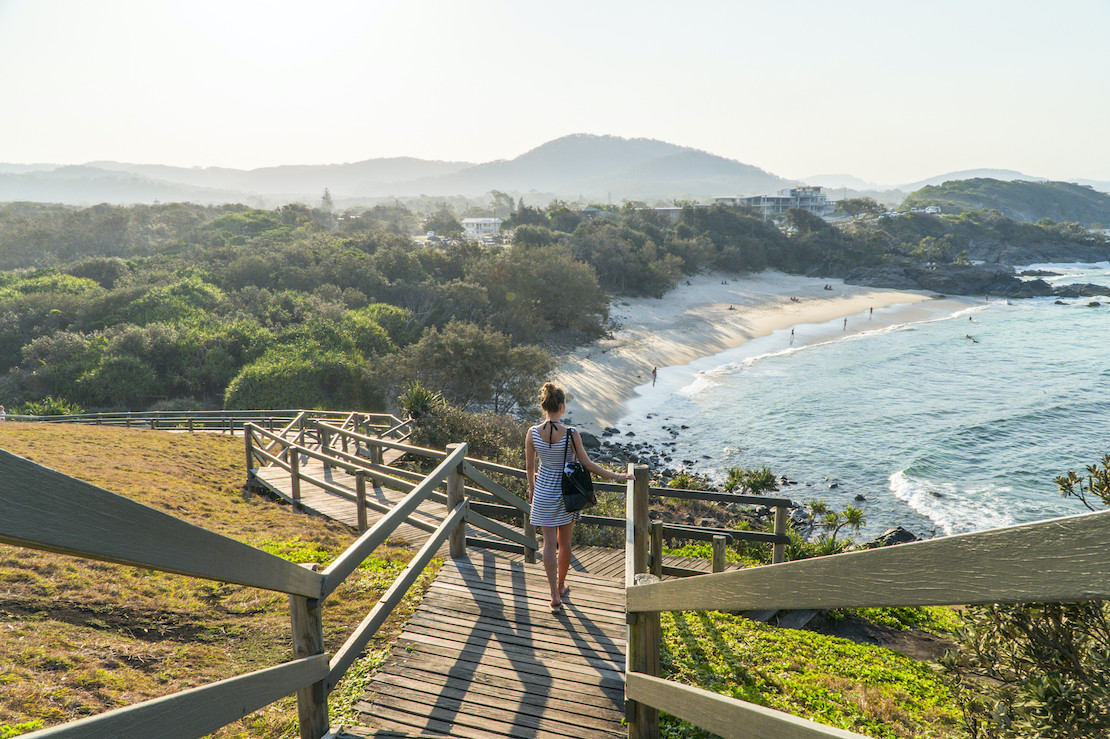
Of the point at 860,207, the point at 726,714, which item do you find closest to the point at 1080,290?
the point at 860,207

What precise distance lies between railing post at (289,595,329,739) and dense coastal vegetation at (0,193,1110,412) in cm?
2073

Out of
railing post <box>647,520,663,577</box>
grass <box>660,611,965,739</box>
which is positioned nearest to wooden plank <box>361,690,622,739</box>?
grass <box>660,611,965,739</box>

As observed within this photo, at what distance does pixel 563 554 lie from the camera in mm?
5043

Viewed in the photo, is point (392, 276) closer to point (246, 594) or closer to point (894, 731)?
point (246, 594)

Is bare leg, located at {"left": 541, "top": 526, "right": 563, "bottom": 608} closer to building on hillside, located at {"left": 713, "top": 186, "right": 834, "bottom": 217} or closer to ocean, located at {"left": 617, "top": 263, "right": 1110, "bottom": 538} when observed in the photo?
ocean, located at {"left": 617, "top": 263, "right": 1110, "bottom": 538}

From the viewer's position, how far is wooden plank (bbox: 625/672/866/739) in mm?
1551

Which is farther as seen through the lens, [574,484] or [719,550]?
[719,550]

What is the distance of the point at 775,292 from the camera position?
57750 mm

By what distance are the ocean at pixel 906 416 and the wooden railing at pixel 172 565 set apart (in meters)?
17.7

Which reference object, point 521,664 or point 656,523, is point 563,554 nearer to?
point 521,664

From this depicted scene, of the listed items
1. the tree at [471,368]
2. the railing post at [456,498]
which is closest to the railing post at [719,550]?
the railing post at [456,498]

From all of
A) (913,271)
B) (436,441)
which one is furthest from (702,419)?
(913,271)

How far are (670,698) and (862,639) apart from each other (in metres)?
6.00

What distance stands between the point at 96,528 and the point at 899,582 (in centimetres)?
162
